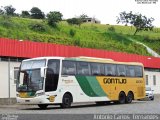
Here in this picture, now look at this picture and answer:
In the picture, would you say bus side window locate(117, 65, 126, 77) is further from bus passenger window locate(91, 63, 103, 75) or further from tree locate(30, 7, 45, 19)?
tree locate(30, 7, 45, 19)

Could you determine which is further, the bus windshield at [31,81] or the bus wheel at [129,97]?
the bus wheel at [129,97]

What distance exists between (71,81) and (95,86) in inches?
103

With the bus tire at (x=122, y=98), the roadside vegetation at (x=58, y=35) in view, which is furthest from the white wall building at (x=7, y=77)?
the bus tire at (x=122, y=98)

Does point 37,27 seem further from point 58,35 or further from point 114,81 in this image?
point 114,81

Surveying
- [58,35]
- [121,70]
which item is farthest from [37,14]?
[121,70]

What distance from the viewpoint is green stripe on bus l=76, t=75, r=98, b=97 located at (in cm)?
2814

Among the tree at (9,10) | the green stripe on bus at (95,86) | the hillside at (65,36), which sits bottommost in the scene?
the green stripe on bus at (95,86)

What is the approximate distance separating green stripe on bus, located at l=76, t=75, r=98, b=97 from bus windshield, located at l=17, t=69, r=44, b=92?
302 cm

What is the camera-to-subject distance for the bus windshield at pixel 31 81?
84.7ft

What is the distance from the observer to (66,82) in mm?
26984

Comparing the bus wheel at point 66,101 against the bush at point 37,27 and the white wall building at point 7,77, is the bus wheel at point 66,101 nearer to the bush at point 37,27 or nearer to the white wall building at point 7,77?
the white wall building at point 7,77

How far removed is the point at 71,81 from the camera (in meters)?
27.4

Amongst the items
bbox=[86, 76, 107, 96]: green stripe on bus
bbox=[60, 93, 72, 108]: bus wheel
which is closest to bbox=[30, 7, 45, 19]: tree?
bbox=[86, 76, 107, 96]: green stripe on bus

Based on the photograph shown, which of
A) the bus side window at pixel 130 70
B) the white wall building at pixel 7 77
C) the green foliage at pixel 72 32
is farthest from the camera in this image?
the green foliage at pixel 72 32
